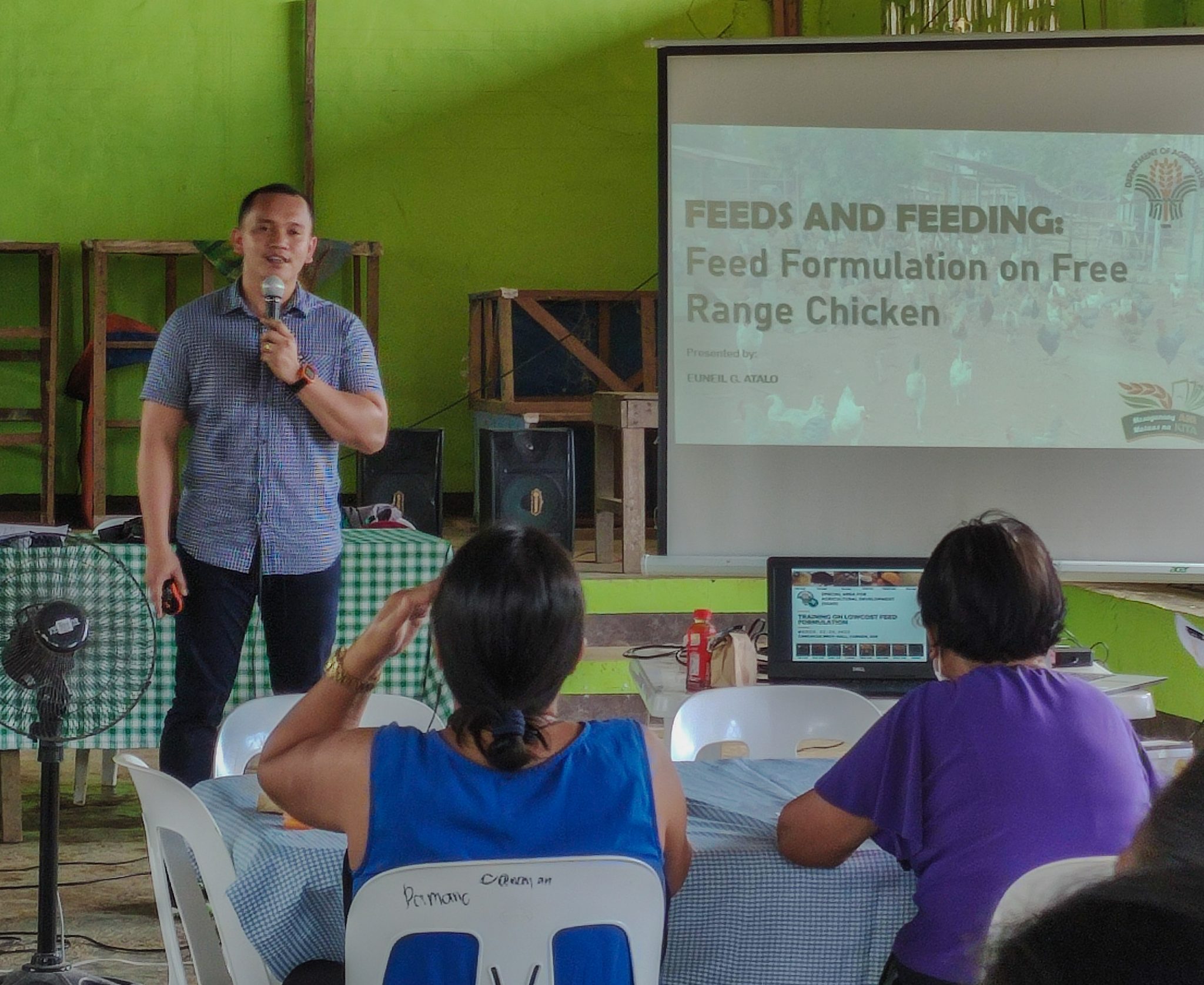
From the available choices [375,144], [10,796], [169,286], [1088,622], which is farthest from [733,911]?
[375,144]

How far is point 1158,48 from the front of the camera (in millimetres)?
3717

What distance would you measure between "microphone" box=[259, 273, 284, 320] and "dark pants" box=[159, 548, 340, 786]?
0.55m

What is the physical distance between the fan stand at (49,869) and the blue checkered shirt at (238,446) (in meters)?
0.58

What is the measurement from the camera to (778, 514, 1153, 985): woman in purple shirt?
162cm

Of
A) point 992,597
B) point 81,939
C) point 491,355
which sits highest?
point 491,355

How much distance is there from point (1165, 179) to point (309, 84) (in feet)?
16.3

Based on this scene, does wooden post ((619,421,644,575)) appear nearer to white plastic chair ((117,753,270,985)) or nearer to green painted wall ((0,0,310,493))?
green painted wall ((0,0,310,493))

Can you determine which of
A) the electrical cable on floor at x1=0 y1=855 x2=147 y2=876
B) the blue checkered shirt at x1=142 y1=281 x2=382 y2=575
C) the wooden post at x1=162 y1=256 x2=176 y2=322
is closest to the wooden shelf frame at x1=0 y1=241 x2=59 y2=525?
the wooden post at x1=162 y1=256 x2=176 y2=322

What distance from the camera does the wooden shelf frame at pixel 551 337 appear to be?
696cm

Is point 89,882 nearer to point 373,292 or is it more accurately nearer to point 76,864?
point 76,864

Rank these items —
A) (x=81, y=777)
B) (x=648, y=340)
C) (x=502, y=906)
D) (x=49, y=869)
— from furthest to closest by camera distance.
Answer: (x=648, y=340), (x=81, y=777), (x=49, y=869), (x=502, y=906)

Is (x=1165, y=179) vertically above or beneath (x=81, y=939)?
above

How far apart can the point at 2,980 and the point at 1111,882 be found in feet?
8.70

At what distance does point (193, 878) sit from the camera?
1.94m
